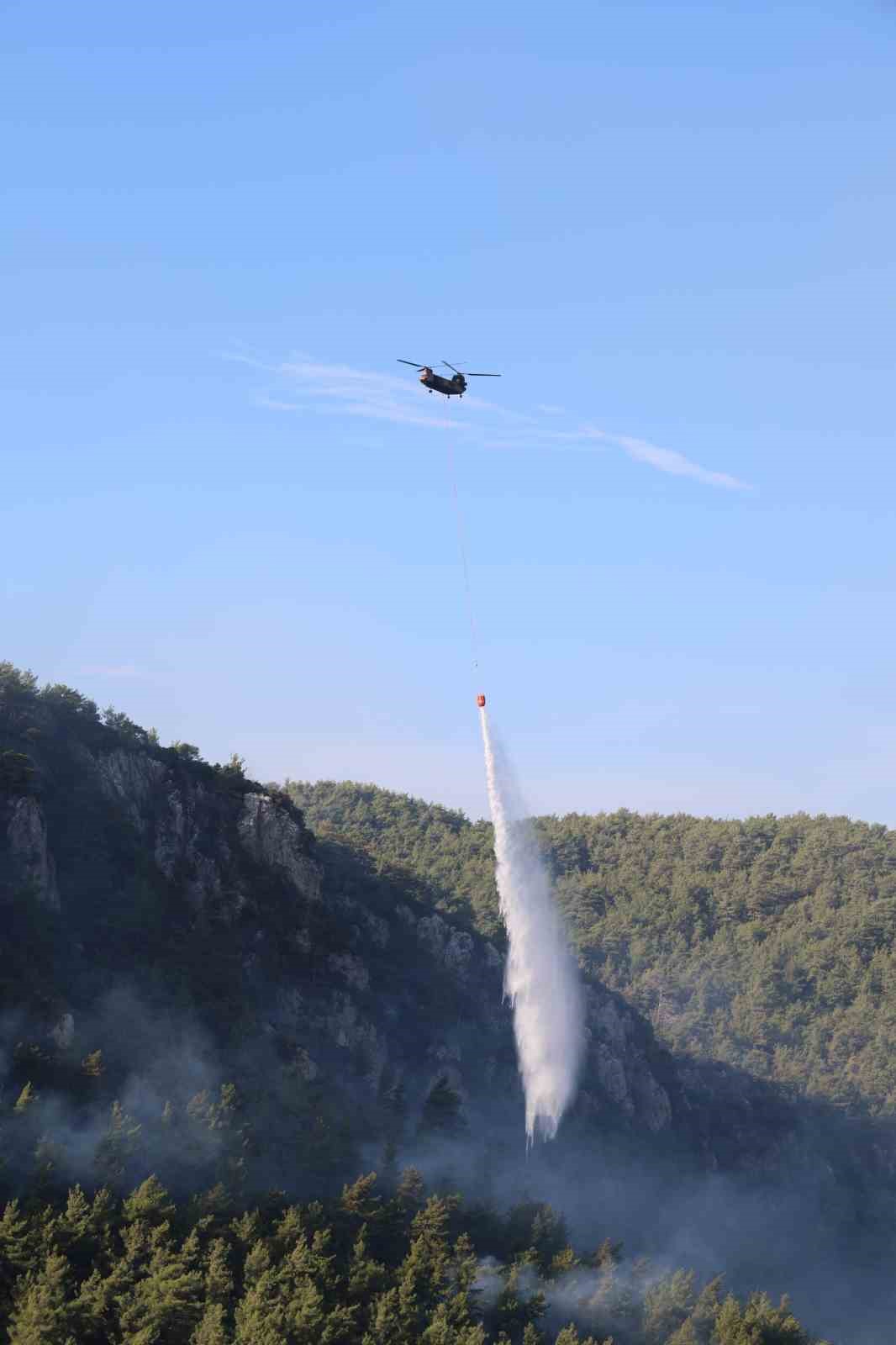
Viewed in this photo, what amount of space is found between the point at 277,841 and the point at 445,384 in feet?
162

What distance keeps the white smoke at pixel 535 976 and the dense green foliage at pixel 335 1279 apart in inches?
1360

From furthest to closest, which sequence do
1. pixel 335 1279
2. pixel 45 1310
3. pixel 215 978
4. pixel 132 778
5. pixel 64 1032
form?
pixel 132 778, pixel 215 978, pixel 64 1032, pixel 335 1279, pixel 45 1310

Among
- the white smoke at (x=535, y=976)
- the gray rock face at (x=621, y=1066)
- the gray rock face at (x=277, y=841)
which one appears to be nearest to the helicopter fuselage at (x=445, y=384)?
the white smoke at (x=535, y=976)

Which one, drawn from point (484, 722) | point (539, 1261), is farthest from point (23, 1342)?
point (484, 722)

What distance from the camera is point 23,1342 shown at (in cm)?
6850

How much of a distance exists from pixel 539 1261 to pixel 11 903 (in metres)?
39.9

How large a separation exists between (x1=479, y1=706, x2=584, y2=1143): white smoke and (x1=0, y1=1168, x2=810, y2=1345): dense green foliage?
113ft

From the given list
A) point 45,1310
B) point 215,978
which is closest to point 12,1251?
point 45,1310

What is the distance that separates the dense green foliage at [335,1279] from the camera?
72.0 meters

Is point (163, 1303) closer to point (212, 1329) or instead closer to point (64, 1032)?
point (212, 1329)

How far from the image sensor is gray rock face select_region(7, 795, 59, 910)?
347ft

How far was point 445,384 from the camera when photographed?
325 ft

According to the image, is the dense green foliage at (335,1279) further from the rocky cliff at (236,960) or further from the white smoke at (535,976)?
the white smoke at (535,976)

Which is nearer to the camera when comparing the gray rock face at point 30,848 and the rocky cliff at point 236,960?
the rocky cliff at point 236,960
